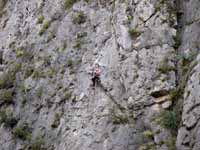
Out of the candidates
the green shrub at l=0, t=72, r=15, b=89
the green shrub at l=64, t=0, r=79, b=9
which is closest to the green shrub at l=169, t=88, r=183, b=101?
the green shrub at l=64, t=0, r=79, b=9

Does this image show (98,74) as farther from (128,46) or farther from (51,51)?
(51,51)

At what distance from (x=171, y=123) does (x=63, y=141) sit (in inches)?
119

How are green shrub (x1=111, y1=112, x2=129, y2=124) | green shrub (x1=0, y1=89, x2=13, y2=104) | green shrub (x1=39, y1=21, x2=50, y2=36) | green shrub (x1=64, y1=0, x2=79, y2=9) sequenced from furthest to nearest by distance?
green shrub (x1=39, y1=21, x2=50, y2=36), green shrub (x1=64, y1=0, x2=79, y2=9), green shrub (x1=0, y1=89, x2=13, y2=104), green shrub (x1=111, y1=112, x2=129, y2=124)

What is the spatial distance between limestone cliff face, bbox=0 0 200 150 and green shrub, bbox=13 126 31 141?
30mm

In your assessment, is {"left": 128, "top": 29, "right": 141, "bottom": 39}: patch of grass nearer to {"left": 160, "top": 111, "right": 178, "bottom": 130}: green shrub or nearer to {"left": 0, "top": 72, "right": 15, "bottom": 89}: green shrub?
{"left": 160, "top": 111, "right": 178, "bottom": 130}: green shrub

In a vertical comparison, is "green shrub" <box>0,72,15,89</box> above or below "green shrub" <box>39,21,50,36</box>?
below

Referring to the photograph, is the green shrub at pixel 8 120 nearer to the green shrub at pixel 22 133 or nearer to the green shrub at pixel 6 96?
the green shrub at pixel 22 133

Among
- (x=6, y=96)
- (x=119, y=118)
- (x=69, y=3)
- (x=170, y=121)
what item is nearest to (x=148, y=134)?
(x=170, y=121)

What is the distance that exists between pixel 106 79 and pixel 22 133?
2.96 meters

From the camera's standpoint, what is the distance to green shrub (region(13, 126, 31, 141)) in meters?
12.2

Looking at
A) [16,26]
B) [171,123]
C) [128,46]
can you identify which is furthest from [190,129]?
[16,26]

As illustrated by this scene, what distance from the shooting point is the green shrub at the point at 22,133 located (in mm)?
12154

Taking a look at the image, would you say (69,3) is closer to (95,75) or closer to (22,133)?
(95,75)

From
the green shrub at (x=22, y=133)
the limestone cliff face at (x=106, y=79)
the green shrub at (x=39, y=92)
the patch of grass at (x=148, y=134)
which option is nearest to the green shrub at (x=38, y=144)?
the limestone cliff face at (x=106, y=79)
